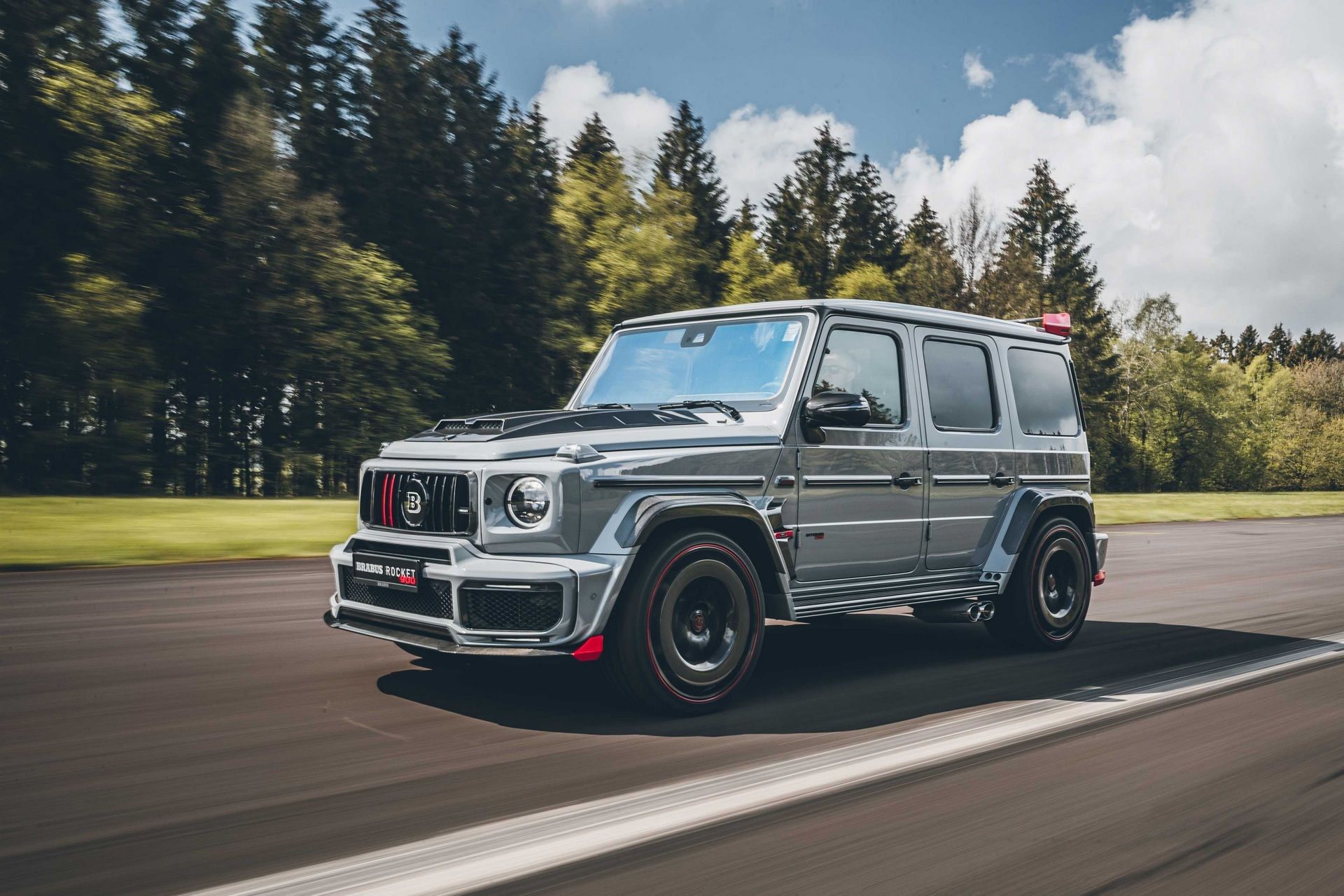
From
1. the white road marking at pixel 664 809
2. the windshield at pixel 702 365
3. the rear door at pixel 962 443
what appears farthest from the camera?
the rear door at pixel 962 443

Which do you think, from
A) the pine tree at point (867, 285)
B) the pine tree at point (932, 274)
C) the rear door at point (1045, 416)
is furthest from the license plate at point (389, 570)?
the pine tree at point (932, 274)

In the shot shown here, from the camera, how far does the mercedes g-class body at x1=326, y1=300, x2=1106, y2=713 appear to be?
5027mm

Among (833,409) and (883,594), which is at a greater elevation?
(833,409)

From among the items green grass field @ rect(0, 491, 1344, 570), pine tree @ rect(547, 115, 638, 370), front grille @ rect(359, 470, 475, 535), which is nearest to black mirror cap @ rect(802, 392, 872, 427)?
front grille @ rect(359, 470, 475, 535)

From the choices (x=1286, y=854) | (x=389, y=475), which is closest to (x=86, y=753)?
(x=389, y=475)

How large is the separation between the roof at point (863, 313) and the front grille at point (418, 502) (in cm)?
176

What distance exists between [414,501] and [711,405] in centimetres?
168

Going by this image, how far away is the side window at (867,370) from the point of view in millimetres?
6238

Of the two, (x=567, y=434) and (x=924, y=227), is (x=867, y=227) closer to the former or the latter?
(x=924, y=227)

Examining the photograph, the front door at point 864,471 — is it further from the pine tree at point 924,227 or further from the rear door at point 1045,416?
the pine tree at point 924,227

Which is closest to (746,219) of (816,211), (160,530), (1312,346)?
(816,211)

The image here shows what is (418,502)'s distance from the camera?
5.43 metres

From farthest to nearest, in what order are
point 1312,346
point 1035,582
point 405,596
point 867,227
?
point 1312,346 < point 867,227 < point 1035,582 < point 405,596

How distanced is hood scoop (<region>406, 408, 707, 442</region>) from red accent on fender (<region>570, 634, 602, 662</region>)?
1.02 metres
